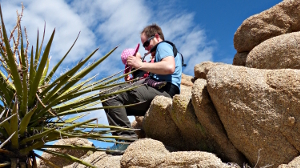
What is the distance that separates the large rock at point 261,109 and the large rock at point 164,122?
1245 millimetres

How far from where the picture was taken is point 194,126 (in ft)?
16.9

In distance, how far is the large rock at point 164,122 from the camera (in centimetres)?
560

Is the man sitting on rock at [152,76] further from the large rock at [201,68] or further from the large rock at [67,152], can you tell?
the large rock at [201,68]

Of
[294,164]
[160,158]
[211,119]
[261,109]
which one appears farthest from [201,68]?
[294,164]

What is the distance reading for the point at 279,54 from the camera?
549 centimetres

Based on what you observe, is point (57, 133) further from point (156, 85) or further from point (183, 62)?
point (183, 62)

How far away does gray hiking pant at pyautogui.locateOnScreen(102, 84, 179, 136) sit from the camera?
5629 millimetres

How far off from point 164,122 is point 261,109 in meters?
1.84

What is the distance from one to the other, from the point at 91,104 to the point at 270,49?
2971 mm

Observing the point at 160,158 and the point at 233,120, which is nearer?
the point at 233,120

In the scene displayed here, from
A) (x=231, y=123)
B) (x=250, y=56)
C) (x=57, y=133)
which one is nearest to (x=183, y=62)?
(x=250, y=56)

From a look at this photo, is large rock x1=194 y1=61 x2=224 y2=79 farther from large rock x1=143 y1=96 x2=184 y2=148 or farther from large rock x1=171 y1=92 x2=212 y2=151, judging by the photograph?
large rock x1=171 y1=92 x2=212 y2=151

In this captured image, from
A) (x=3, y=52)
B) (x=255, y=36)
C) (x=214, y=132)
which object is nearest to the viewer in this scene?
(x=3, y=52)

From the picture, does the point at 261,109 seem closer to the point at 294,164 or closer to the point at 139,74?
the point at 294,164
